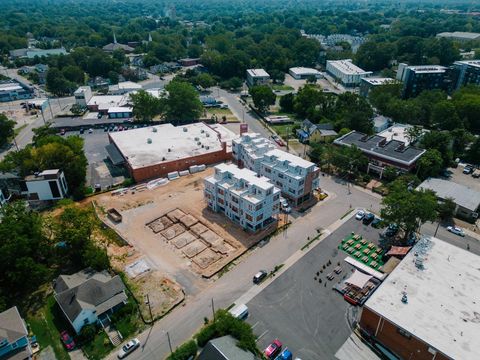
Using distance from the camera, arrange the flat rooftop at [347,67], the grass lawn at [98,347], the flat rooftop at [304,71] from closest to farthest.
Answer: the grass lawn at [98,347] → the flat rooftop at [347,67] → the flat rooftop at [304,71]

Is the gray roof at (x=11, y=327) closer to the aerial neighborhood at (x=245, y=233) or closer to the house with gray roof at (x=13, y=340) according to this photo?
the house with gray roof at (x=13, y=340)

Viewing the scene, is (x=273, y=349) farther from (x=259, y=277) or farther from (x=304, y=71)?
(x=304, y=71)

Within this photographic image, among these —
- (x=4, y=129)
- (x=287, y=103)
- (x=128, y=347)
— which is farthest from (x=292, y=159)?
(x=4, y=129)

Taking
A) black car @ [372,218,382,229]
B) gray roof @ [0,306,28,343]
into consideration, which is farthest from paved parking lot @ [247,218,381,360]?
gray roof @ [0,306,28,343]

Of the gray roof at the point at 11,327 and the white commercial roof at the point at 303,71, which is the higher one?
the gray roof at the point at 11,327

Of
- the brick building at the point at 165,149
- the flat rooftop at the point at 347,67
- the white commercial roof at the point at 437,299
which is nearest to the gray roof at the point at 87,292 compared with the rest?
the brick building at the point at 165,149

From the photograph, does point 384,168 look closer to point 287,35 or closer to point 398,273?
point 398,273

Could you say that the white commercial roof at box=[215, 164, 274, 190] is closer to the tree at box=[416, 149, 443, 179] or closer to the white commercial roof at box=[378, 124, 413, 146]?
the tree at box=[416, 149, 443, 179]
